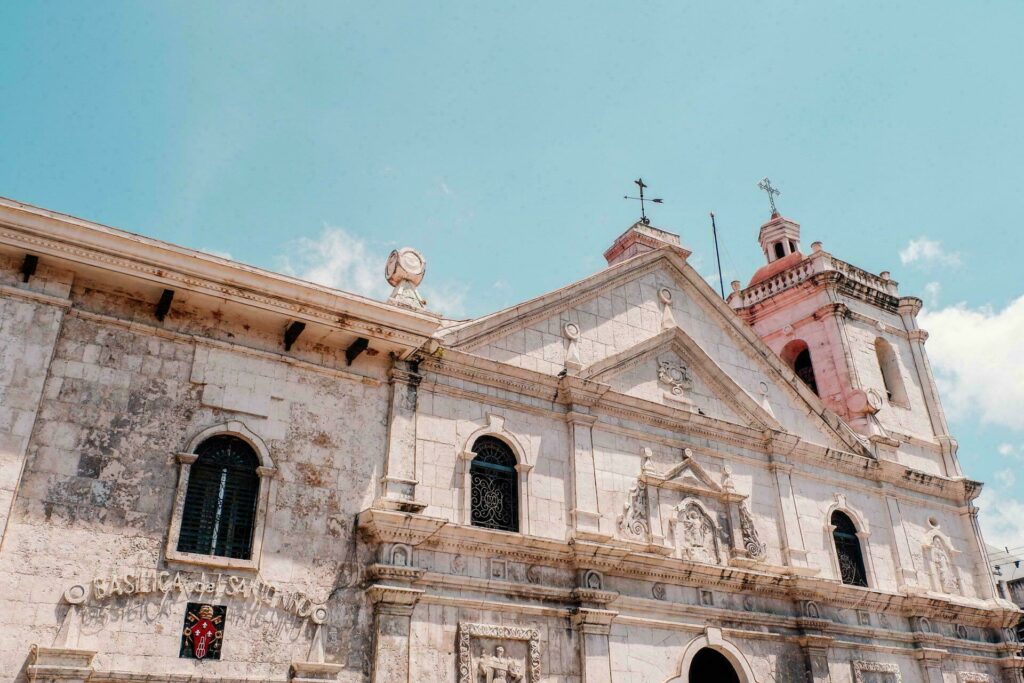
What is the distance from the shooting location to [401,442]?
40.9 ft

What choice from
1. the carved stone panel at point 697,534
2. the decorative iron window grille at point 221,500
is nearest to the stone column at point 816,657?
the carved stone panel at point 697,534

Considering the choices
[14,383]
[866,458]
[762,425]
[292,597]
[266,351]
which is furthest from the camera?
[866,458]

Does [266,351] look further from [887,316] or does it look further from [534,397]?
[887,316]

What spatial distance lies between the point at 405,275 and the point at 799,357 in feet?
41.5

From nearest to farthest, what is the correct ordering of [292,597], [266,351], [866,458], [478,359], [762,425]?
[292,597], [266,351], [478,359], [762,425], [866,458]

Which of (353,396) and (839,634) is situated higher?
(353,396)

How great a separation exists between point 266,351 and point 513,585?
15.7 feet

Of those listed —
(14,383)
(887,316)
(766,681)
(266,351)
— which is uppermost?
(887,316)

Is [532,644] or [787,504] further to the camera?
[787,504]

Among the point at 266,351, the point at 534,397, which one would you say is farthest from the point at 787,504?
the point at 266,351

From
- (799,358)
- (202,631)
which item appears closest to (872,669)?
(799,358)

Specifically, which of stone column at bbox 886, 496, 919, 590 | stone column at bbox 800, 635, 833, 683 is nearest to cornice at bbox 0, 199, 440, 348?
stone column at bbox 800, 635, 833, 683

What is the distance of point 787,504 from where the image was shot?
16172 mm

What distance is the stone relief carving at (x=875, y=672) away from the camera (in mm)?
15406
